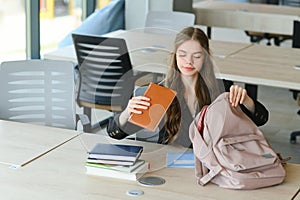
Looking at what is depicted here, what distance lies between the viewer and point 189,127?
2.47m

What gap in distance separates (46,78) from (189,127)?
1.30m

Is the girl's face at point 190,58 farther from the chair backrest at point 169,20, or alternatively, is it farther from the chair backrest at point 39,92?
the chair backrest at point 169,20

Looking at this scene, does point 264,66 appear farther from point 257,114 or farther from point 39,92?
point 257,114

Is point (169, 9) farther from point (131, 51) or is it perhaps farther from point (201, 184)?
point (201, 184)

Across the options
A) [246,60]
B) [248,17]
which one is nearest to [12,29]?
[246,60]

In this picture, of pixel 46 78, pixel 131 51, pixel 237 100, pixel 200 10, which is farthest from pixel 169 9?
pixel 237 100

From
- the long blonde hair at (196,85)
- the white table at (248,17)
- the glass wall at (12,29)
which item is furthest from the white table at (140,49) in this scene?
the white table at (248,17)

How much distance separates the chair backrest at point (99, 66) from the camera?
385 centimetres

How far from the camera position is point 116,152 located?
8.01 feet

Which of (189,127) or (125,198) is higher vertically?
(189,127)

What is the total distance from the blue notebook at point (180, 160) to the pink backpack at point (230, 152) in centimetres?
15

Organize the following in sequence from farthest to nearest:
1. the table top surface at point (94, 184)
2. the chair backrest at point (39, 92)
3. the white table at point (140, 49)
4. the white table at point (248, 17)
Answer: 1. the white table at point (248, 17)
2. the white table at point (140, 49)
3. the chair backrest at point (39, 92)
4. the table top surface at point (94, 184)

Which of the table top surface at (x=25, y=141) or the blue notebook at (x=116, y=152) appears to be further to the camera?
the table top surface at (x=25, y=141)

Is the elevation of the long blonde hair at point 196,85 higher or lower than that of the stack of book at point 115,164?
higher
